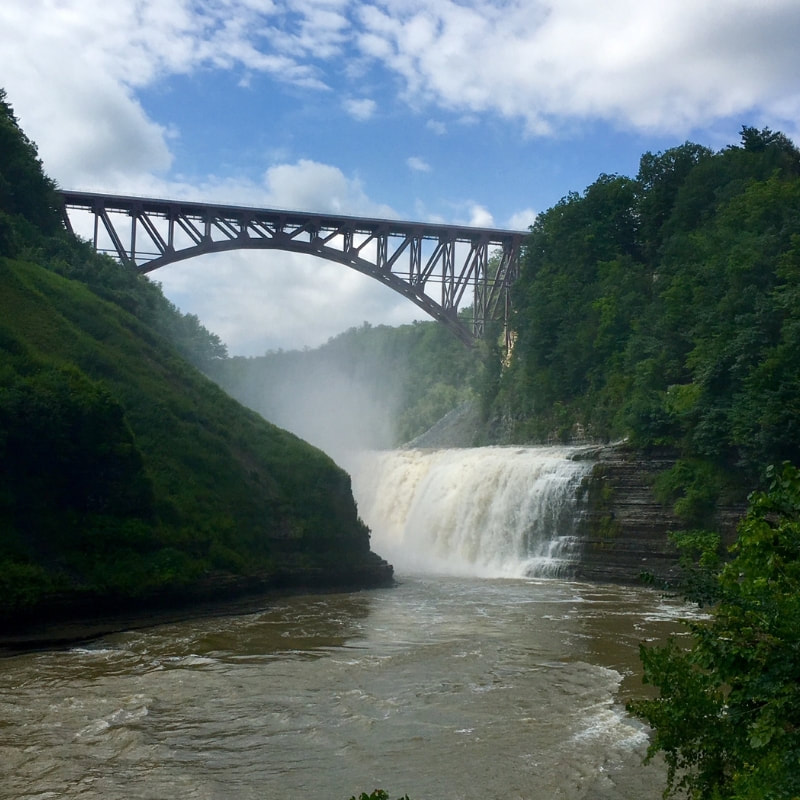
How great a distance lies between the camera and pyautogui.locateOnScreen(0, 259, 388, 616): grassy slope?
16.4 m

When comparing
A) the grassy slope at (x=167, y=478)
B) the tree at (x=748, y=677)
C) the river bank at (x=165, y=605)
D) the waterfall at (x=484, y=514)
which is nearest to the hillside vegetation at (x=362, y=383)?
the waterfall at (x=484, y=514)

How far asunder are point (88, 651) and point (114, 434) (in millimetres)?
4718

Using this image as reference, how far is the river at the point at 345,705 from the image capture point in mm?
8250

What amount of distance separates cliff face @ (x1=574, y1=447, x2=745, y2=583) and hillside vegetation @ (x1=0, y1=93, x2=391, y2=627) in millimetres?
5542

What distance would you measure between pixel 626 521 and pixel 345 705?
1458 centimetres

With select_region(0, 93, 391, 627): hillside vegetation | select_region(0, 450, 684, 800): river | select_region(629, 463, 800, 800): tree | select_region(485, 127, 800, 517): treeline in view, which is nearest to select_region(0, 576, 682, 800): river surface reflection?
select_region(0, 450, 684, 800): river

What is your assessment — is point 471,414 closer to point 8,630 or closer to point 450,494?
point 450,494

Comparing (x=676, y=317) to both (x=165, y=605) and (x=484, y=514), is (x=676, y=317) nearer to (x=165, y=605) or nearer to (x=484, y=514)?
(x=484, y=514)

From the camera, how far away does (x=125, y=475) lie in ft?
57.5

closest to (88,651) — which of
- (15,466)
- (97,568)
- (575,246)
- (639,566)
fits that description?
(97,568)

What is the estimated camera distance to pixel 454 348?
87750 mm

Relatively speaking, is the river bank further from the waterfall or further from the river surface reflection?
the waterfall

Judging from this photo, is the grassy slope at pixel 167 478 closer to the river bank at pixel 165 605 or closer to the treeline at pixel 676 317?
the river bank at pixel 165 605

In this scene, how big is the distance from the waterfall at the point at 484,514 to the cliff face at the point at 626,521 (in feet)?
1.77
